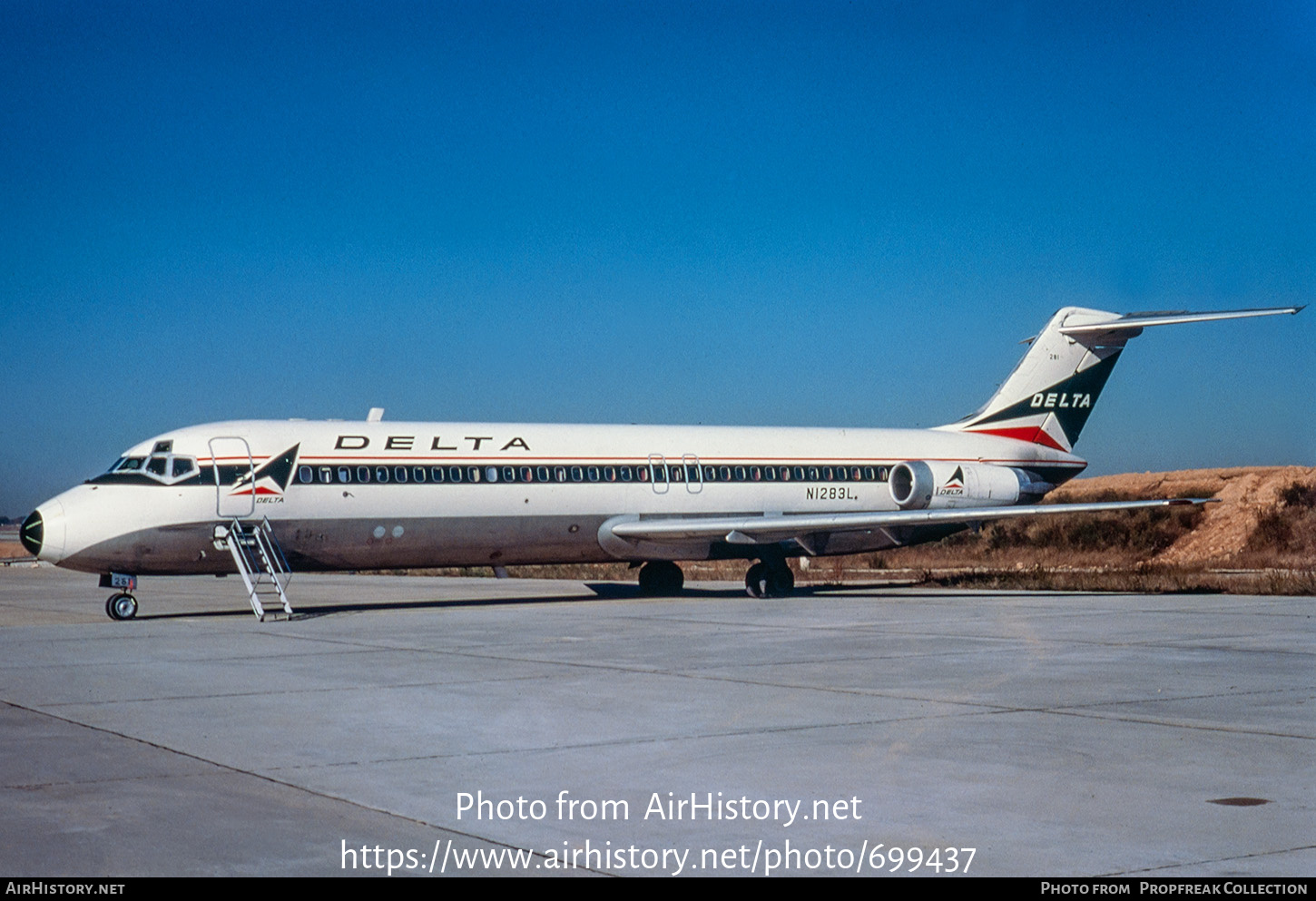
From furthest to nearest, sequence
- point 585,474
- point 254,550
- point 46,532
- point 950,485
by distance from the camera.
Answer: point 950,485 < point 585,474 < point 254,550 < point 46,532

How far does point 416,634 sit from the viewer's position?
17.7 meters

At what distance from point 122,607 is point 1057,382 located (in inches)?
713

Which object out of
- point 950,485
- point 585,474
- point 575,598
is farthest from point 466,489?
point 950,485

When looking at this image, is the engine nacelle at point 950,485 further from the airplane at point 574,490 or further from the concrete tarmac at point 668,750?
→ the concrete tarmac at point 668,750

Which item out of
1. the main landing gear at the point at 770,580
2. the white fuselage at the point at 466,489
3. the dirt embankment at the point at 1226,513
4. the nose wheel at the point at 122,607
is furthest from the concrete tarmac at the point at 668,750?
the dirt embankment at the point at 1226,513

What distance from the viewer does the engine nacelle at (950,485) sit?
2722cm

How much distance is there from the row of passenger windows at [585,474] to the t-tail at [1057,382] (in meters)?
3.23

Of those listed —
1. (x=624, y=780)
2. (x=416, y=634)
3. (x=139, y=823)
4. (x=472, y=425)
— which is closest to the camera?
(x=139, y=823)

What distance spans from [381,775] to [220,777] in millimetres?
925

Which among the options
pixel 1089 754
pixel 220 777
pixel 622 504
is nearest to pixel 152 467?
pixel 622 504

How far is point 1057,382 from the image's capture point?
28.6m

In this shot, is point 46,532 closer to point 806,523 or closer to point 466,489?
point 466,489

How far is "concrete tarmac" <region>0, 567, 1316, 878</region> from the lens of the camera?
21.0ft

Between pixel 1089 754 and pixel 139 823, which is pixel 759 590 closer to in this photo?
pixel 1089 754
